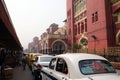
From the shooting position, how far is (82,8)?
40.4m

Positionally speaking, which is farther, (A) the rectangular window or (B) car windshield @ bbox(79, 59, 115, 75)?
(A) the rectangular window

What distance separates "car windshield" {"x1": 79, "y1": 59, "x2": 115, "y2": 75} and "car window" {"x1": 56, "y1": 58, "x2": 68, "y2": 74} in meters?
0.47

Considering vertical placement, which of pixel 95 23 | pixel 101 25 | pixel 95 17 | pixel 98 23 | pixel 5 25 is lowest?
pixel 5 25

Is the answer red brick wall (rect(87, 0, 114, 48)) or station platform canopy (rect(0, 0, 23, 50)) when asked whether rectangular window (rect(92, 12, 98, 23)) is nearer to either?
red brick wall (rect(87, 0, 114, 48))

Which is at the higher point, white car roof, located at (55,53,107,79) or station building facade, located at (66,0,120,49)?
station building facade, located at (66,0,120,49)

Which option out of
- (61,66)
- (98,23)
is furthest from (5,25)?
(98,23)

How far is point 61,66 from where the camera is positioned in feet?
19.9

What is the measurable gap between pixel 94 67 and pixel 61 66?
1.09 meters

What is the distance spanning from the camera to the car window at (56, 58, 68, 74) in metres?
5.63

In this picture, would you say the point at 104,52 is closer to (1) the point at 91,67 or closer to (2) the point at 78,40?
(2) the point at 78,40

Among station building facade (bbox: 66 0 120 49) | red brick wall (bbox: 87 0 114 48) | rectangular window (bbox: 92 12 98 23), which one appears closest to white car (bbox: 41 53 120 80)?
station building facade (bbox: 66 0 120 49)

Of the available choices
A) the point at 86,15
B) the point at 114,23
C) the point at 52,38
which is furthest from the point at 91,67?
the point at 52,38

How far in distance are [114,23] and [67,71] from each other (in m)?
24.6

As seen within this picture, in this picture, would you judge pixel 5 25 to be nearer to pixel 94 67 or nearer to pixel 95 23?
pixel 94 67
